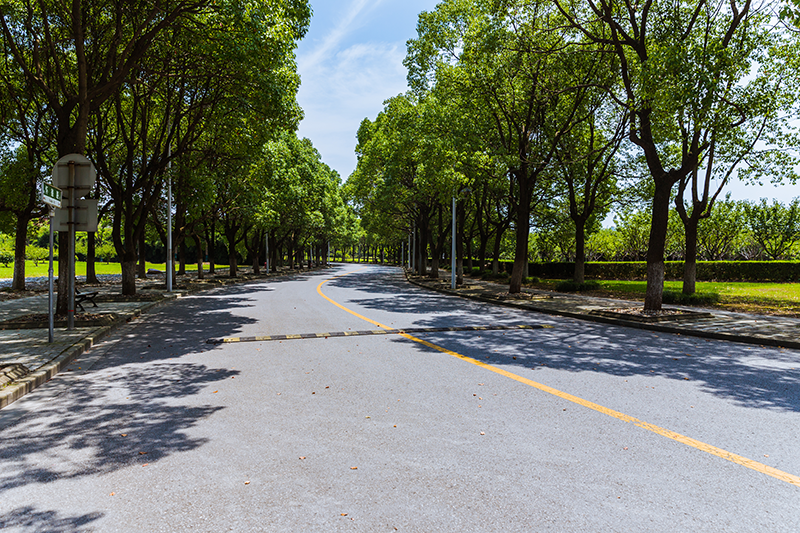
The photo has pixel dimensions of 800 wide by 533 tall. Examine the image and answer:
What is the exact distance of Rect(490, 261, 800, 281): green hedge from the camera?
95.8ft

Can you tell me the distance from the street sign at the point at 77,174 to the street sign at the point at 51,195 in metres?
0.20

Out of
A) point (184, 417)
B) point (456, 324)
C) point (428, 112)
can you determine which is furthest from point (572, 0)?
point (184, 417)

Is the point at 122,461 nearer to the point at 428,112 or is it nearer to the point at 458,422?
the point at 458,422

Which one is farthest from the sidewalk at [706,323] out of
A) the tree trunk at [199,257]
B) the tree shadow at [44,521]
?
the tree trunk at [199,257]

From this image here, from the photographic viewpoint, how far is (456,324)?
456 inches

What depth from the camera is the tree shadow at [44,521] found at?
114 inches

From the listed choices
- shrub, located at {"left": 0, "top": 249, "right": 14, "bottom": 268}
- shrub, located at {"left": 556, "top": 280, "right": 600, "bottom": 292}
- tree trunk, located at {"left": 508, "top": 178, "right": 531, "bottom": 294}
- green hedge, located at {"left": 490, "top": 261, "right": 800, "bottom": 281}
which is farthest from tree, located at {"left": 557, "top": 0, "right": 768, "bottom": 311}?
shrub, located at {"left": 0, "top": 249, "right": 14, "bottom": 268}

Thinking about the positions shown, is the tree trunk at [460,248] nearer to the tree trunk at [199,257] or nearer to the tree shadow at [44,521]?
the tree trunk at [199,257]

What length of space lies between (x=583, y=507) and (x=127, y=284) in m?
18.1

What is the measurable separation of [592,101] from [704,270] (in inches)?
778

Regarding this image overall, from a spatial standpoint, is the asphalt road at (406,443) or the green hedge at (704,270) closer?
the asphalt road at (406,443)

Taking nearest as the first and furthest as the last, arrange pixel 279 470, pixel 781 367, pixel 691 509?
pixel 691 509, pixel 279 470, pixel 781 367

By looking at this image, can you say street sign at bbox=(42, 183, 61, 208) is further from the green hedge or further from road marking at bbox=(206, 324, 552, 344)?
the green hedge

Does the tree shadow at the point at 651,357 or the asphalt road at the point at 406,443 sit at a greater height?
the tree shadow at the point at 651,357
